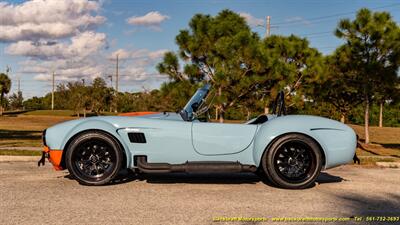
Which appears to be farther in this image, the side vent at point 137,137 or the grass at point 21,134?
the grass at point 21,134

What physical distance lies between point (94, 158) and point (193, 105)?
1.55 metres

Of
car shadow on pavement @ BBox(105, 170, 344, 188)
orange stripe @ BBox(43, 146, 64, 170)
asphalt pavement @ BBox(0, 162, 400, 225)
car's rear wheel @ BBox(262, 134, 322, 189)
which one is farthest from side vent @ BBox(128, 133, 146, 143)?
car's rear wheel @ BBox(262, 134, 322, 189)

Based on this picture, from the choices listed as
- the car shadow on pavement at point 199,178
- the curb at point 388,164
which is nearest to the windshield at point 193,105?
the car shadow on pavement at point 199,178

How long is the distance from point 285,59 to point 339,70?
684cm

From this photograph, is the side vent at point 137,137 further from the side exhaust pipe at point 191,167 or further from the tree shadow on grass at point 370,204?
the tree shadow on grass at point 370,204

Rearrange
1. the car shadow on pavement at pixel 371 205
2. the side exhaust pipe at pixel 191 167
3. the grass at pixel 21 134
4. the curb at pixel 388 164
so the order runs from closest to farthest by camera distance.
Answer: the car shadow on pavement at pixel 371 205, the side exhaust pipe at pixel 191 167, the curb at pixel 388 164, the grass at pixel 21 134

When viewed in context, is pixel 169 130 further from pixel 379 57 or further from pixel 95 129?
pixel 379 57

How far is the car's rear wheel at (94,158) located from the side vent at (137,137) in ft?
0.62

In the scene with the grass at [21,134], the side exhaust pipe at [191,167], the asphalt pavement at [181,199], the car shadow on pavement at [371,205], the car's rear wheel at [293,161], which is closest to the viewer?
the asphalt pavement at [181,199]

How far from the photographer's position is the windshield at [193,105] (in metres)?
5.78

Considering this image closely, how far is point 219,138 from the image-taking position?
5398 mm

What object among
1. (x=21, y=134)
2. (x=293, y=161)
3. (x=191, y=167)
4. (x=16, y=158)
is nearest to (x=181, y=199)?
(x=191, y=167)

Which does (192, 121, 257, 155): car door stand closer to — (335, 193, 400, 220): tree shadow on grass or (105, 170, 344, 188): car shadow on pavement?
(105, 170, 344, 188): car shadow on pavement

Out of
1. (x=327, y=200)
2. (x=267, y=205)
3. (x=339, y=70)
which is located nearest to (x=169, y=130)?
(x=267, y=205)
